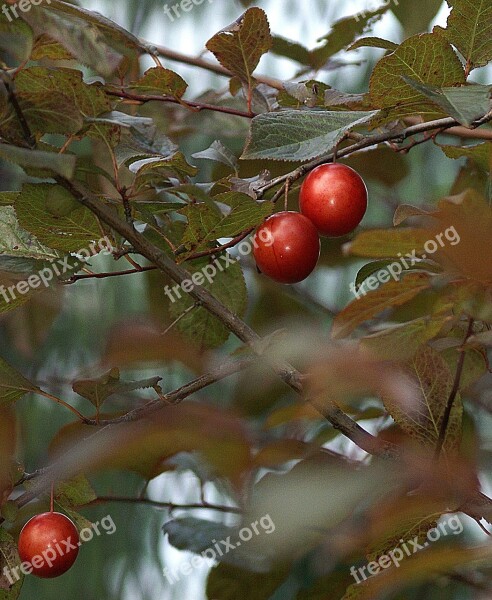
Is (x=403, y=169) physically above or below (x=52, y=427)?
above

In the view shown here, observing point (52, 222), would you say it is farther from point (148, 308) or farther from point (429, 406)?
point (148, 308)

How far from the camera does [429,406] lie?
45 centimetres

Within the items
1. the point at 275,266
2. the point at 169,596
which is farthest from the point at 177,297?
the point at 169,596

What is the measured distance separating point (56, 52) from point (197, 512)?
2.05 ft

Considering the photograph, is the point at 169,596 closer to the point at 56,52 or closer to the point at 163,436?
the point at 56,52

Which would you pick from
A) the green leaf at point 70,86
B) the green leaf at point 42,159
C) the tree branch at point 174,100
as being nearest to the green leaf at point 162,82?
the tree branch at point 174,100

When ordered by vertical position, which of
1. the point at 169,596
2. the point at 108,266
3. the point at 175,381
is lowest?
the point at 169,596

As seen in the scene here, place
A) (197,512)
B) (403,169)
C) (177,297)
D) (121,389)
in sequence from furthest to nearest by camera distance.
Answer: (197,512) → (403,169) → (177,297) → (121,389)

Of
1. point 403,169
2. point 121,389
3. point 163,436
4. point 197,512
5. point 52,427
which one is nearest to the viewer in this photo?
point 163,436

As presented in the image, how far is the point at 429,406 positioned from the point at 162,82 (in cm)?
28

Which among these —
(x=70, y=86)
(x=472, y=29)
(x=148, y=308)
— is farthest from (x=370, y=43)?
(x=148, y=308)

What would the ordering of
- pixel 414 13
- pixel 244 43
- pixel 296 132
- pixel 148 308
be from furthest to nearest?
pixel 148 308 → pixel 414 13 → pixel 244 43 → pixel 296 132

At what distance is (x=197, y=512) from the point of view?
983mm

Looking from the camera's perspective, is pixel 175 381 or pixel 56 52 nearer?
pixel 56 52
